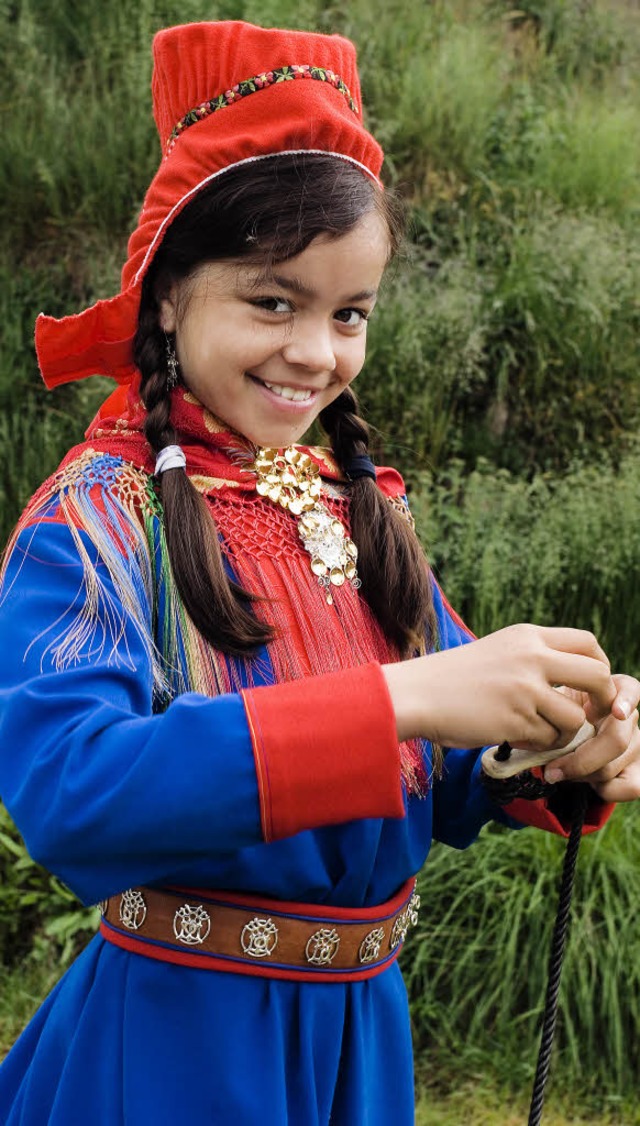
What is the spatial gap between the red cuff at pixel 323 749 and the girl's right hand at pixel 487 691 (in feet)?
0.09

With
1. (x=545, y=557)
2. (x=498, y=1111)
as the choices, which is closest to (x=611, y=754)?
(x=498, y=1111)

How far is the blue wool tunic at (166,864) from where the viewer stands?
1134 millimetres

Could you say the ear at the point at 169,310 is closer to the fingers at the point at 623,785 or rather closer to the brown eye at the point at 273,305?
the brown eye at the point at 273,305

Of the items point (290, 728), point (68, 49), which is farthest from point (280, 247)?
point (68, 49)

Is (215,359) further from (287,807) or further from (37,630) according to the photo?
(287,807)

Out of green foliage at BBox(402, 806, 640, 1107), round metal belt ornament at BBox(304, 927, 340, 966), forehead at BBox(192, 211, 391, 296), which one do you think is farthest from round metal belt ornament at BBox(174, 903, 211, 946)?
green foliage at BBox(402, 806, 640, 1107)

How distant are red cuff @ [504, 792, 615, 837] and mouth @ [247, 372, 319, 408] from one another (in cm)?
62

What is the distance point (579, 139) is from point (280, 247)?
433cm

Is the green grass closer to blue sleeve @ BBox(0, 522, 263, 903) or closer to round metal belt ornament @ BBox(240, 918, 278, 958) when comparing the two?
round metal belt ornament @ BBox(240, 918, 278, 958)

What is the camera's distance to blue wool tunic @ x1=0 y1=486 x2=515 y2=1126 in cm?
113

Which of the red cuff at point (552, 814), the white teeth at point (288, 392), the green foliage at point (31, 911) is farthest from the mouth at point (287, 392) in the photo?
the green foliage at point (31, 911)

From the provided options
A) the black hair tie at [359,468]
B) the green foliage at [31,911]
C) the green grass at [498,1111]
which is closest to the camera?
the black hair tie at [359,468]

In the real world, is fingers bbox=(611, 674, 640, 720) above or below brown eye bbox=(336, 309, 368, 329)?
below

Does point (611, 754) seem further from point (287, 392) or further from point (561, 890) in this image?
point (287, 392)
